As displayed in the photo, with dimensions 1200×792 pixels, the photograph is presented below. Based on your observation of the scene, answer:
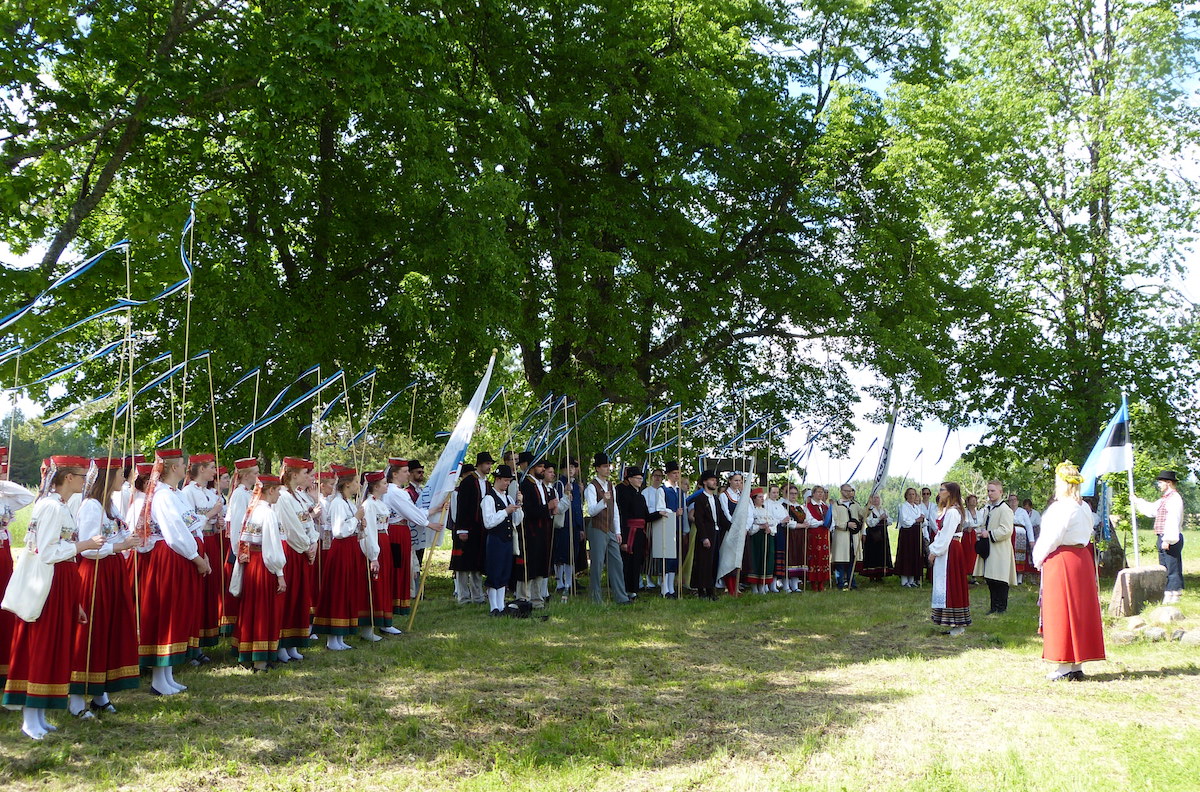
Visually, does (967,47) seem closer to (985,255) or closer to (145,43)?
(985,255)

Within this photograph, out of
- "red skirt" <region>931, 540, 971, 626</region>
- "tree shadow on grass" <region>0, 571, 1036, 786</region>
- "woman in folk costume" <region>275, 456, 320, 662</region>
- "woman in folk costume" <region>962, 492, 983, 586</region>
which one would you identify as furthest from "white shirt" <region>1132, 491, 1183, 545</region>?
"woman in folk costume" <region>275, 456, 320, 662</region>

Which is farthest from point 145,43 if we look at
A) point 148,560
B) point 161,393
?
point 148,560

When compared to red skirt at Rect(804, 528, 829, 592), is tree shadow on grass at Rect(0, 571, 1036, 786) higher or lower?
lower

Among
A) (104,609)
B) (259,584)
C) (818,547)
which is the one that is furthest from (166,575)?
(818,547)

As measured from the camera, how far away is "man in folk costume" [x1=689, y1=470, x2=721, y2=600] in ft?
47.3

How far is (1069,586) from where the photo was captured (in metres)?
8.23

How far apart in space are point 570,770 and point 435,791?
2.63ft

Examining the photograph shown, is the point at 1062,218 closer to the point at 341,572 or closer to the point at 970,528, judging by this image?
the point at 970,528

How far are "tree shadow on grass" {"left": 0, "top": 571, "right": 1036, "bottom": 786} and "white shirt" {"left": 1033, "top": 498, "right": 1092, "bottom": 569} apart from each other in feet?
5.53

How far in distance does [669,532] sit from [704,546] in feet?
2.09

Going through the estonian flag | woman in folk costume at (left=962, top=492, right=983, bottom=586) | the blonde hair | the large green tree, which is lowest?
woman in folk costume at (left=962, top=492, right=983, bottom=586)

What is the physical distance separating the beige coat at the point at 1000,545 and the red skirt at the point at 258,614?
327 inches

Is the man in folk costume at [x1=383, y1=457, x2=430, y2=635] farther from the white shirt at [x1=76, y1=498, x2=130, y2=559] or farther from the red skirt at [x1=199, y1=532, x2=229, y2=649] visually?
the white shirt at [x1=76, y1=498, x2=130, y2=559]

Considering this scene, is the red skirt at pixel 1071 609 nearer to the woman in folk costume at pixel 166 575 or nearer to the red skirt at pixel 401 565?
the red skirt at pixel 401 565
